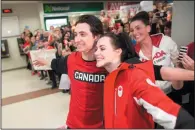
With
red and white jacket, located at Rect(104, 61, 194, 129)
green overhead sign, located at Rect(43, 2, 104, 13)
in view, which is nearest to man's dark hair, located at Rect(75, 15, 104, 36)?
red and white jacket, located at Rect(104, 61, 194, 129)

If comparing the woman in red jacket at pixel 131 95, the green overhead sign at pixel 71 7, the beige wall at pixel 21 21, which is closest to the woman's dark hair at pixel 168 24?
the woman in red jacket at pixel 131 95

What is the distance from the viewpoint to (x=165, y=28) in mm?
1977

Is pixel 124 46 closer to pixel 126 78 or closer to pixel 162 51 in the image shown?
pixel 126 78

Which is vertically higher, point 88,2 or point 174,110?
point 88,2

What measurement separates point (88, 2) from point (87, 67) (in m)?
5.86

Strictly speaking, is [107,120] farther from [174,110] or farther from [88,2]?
[88,2]

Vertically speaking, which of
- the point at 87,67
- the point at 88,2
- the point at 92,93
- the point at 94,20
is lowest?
the point at 92,93

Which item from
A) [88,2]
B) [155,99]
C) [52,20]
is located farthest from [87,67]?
[88,2]

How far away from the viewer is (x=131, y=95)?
2.62 feet

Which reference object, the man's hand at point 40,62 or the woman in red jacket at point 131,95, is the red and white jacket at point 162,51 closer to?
the woman in red jacket at point 131,95

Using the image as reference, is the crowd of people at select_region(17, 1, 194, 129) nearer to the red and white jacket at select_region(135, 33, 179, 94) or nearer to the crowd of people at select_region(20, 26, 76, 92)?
the red and white jacket at select_region(135, 33, 179, 94)

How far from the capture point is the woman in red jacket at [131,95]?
0.67 meters

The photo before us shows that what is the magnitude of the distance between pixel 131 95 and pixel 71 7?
6.14 meters

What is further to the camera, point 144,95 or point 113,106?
point 113,106
